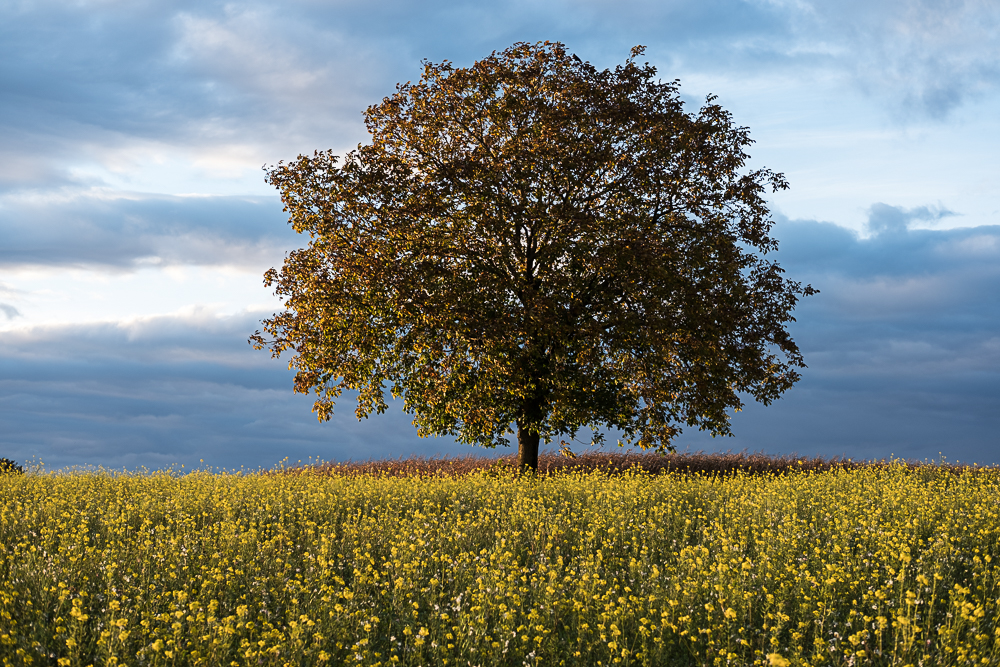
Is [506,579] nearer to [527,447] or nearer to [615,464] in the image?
[527,447]

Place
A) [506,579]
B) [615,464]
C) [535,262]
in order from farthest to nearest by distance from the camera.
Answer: [615,464], [535,262], [506,579]

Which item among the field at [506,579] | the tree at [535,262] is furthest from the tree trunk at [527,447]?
the field at [506,579]

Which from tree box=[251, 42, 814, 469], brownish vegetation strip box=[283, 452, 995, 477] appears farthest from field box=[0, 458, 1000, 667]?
brownish vegetation strip box=[283, 452, 995, 477]

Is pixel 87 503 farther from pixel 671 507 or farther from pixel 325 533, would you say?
pixel 671 507

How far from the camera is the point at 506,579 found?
26.1ft

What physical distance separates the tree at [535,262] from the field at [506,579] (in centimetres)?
446

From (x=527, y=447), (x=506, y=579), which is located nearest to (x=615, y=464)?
(x=527, y=447)

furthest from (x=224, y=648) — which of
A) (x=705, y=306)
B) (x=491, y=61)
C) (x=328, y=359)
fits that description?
(x=491, y=61)

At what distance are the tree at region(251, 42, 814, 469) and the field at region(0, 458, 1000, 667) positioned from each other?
14.6ft

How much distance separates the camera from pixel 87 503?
1284cm

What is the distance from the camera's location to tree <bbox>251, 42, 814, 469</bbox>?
17.1 meters

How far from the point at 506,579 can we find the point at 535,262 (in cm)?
1192

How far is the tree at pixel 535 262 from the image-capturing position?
17.1m

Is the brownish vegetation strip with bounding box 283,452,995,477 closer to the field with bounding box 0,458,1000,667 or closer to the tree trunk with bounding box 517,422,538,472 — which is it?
the tree trunk with bounding box 517,422,538,472
